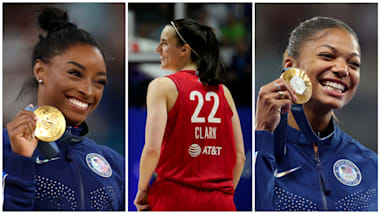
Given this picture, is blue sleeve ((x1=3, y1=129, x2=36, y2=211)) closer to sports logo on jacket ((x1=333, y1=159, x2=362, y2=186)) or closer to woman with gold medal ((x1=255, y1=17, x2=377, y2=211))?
woman with gold medal ((x1=255, y1=17, x2=377, y2=211))

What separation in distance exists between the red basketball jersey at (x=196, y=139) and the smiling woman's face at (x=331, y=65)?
36.7 inches

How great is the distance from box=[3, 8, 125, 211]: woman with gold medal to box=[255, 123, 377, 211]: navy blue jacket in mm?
1347

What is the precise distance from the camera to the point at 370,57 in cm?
521

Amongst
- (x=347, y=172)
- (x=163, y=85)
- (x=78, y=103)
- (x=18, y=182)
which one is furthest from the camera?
(x=347, y=172)

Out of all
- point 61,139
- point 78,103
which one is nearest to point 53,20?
point 78,103

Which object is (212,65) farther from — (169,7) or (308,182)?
(308,182)

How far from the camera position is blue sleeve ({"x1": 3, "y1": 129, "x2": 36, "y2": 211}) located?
4.75 m

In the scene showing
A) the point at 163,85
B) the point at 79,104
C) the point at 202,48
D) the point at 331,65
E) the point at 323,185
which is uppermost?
the point at 202,48

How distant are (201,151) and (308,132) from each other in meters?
→ 1.08

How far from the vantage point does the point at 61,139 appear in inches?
194

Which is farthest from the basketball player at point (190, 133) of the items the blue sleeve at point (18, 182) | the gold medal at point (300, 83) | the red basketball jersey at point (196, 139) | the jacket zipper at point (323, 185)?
the blue sleeve at point (18, 182)

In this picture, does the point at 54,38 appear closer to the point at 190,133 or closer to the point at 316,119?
the point at 190,133

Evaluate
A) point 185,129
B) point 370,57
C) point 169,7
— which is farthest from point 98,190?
point 370,57

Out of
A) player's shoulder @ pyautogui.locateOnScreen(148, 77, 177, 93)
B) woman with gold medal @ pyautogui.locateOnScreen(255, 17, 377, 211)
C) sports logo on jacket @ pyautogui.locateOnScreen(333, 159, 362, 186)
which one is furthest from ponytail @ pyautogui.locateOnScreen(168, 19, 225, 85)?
sports logo on jacket @ pyautogui.locateOnScreen(333, 159, 362, 186)
